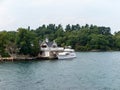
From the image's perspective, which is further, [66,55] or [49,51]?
[66,55]

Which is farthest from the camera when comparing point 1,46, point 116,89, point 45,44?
point 45,44

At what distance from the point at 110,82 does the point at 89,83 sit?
4335mm

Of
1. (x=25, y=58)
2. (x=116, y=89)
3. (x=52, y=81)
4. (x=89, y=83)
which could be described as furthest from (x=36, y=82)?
(x=25, y=58)

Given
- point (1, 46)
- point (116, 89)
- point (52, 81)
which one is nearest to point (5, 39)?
point (1, 46)

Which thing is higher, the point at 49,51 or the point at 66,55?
the point at 49,51

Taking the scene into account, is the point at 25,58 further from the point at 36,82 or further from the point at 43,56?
the point at 36,82

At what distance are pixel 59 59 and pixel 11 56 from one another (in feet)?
52.3

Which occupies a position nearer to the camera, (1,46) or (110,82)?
(110,82)

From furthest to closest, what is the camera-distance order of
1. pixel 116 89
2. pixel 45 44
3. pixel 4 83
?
1. pixel 45 44
2. pixel 4 83
3. pixel 116 89

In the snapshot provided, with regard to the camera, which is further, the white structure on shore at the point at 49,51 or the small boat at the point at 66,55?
the white structure on shore at the point at 49,51

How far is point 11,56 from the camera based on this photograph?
117188 millimetres

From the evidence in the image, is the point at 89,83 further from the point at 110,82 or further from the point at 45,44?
the point at 45,44

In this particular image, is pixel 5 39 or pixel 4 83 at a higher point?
pixel 5 39

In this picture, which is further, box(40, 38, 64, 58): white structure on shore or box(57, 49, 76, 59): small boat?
box(40, 38, 64, 58): white structure on shore
